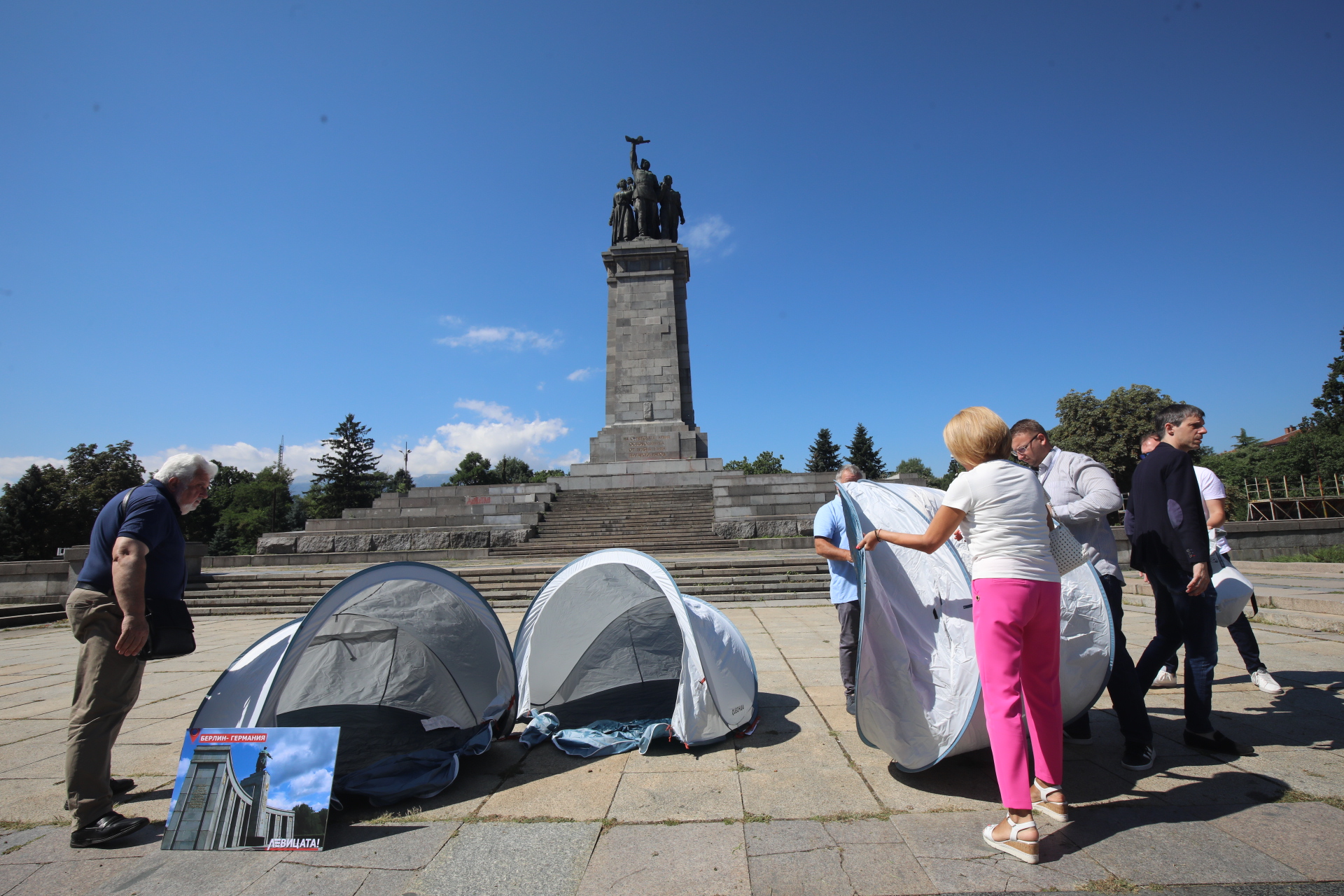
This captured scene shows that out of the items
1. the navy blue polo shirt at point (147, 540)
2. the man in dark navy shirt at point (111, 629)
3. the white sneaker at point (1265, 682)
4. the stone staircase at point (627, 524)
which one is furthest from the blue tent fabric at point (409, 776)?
the stone staircase at point (627, 524)

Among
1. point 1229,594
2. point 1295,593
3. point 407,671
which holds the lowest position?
point 1295,593

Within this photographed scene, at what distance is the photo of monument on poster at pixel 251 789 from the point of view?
2895mm

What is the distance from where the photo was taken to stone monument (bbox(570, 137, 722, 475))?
2162 cm

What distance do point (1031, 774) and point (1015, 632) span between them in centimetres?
126

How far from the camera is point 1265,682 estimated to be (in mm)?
4551

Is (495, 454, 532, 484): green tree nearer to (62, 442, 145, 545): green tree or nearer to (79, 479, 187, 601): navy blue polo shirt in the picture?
(62, 442, 145, 545): green tree

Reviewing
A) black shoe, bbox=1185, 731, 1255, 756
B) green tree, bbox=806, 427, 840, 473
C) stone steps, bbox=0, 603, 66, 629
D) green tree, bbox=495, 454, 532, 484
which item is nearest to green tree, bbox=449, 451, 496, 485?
green tree, bbox=495, 454, 532, 484

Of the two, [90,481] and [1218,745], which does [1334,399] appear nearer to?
[1218,745]

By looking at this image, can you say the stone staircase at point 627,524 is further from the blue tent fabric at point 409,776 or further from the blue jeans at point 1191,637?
the blue jeans at point 1191,637

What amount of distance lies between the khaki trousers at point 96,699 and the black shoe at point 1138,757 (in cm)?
497

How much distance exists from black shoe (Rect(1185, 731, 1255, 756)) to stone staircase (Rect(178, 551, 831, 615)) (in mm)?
7190

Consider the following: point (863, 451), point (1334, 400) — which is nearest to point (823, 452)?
point (863, 451)

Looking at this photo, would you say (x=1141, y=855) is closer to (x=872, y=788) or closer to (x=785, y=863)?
(x=872, y=788)

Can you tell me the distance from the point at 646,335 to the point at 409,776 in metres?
20.2
